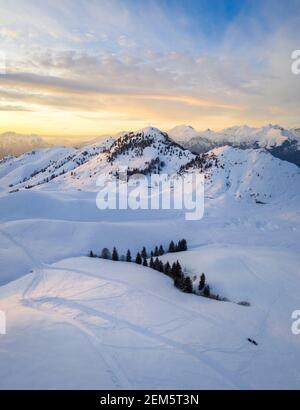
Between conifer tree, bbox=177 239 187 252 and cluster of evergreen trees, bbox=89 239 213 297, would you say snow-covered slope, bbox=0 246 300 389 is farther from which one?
conifer tree, bbox=177 239 187 252

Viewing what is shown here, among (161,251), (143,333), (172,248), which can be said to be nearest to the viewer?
(143,333)

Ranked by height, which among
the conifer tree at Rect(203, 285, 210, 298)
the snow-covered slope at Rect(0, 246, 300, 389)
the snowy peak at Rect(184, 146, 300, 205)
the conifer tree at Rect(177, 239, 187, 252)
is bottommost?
the conifer tree at Rect(203, 285, 210, 298)

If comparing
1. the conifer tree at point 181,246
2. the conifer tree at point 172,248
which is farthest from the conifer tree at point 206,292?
the conifer tree at point 181,246

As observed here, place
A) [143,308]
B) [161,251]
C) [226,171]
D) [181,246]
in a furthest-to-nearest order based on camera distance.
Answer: [226,171], [181,246], [161,251], [143,308]

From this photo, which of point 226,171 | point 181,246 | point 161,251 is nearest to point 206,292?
point 161,251

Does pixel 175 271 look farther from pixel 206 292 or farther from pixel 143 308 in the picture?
pixel 143 308

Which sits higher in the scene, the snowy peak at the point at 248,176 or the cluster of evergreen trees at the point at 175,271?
the snowy peak at the point at 248,176

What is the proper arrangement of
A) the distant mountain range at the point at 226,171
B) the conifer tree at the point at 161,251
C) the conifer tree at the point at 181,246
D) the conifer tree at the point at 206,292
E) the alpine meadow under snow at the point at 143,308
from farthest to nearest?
the distant mountain range at the point at 226,171 < the conifer tree at the point at 181,246 < the conifer tree at the point at 161,251 < the conifer tree at the point at 206,292 < the alpine meadow under snow at the point at 143,308

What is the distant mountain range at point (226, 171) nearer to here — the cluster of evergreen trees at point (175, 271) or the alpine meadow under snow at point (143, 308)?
the alpine meadow under snow at point (143, 308)

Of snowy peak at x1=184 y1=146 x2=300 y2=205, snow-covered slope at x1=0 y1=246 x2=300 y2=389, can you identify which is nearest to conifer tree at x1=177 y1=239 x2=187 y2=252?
snow-covered slope at x1=0 y1=246 x2=300 y2=389

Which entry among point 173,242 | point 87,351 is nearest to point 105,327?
point 87,351

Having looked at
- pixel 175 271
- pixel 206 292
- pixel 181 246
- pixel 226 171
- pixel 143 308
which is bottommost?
pixel 206 292
